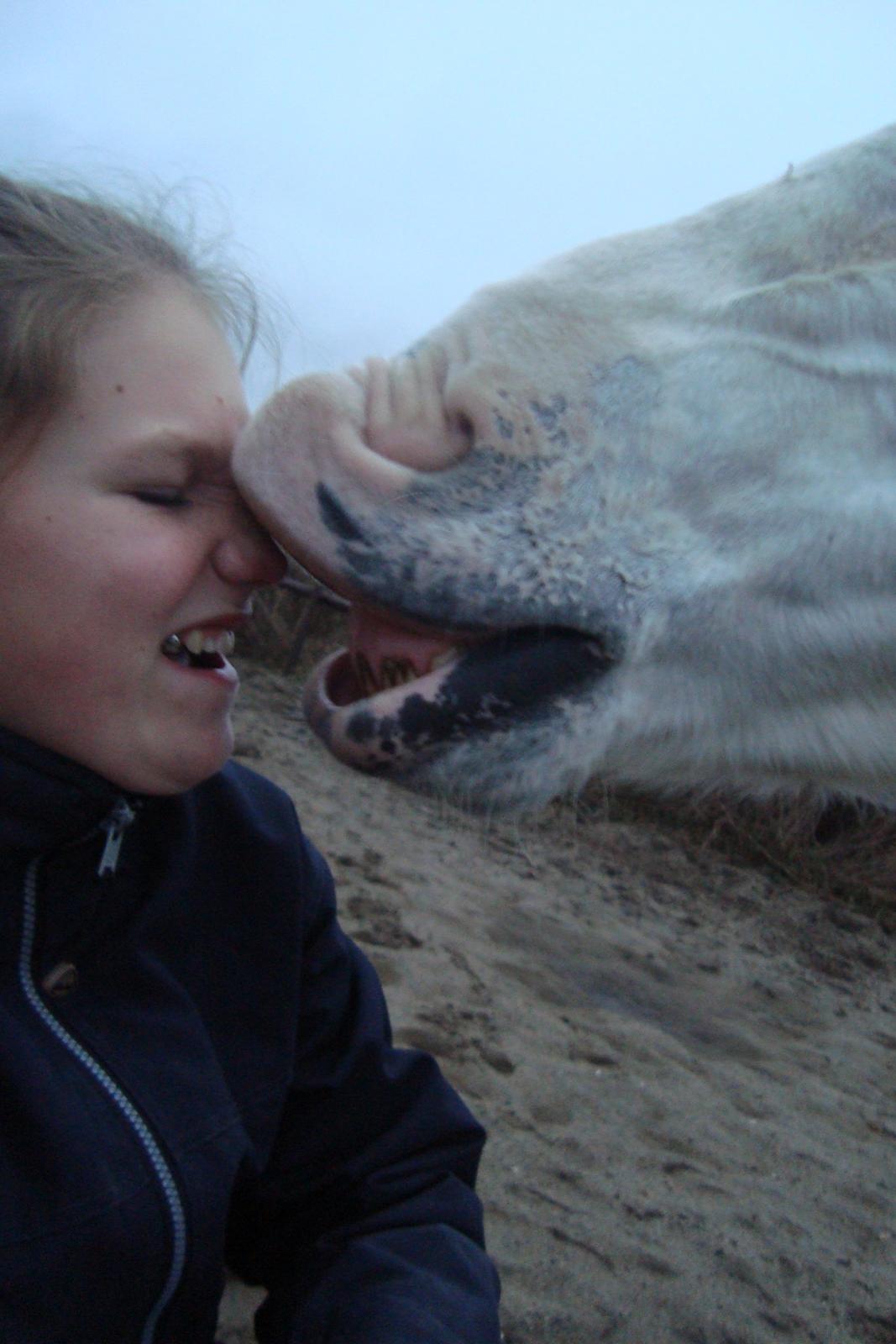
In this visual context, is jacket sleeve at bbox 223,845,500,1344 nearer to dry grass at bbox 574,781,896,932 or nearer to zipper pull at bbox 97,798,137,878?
zipper pull at bbox 97,798,137,878

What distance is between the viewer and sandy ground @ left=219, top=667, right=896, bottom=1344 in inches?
67.1

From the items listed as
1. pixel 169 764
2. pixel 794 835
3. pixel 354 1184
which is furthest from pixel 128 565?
pixel 794 835

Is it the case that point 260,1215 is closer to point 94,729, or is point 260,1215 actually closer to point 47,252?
point 94,729

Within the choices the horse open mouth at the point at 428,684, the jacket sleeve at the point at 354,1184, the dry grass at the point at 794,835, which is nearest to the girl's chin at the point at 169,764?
the horse open mouth at the point at 428,684

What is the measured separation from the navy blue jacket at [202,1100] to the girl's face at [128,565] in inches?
2.4

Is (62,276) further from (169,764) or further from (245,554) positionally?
(169,764)

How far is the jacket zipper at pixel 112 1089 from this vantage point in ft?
3.05

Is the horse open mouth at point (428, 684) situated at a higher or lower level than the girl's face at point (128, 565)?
lower

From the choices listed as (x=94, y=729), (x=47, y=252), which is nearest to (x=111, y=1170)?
(x=94, y=729)

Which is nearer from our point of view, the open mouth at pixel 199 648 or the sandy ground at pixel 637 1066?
the open mouth at pixel 199 648

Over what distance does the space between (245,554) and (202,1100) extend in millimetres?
527

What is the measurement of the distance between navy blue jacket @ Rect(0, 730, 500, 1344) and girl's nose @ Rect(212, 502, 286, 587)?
0.23m

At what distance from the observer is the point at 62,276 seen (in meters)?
1.04

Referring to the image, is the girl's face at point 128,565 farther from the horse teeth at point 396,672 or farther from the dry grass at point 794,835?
the dry grass at point 794,835
